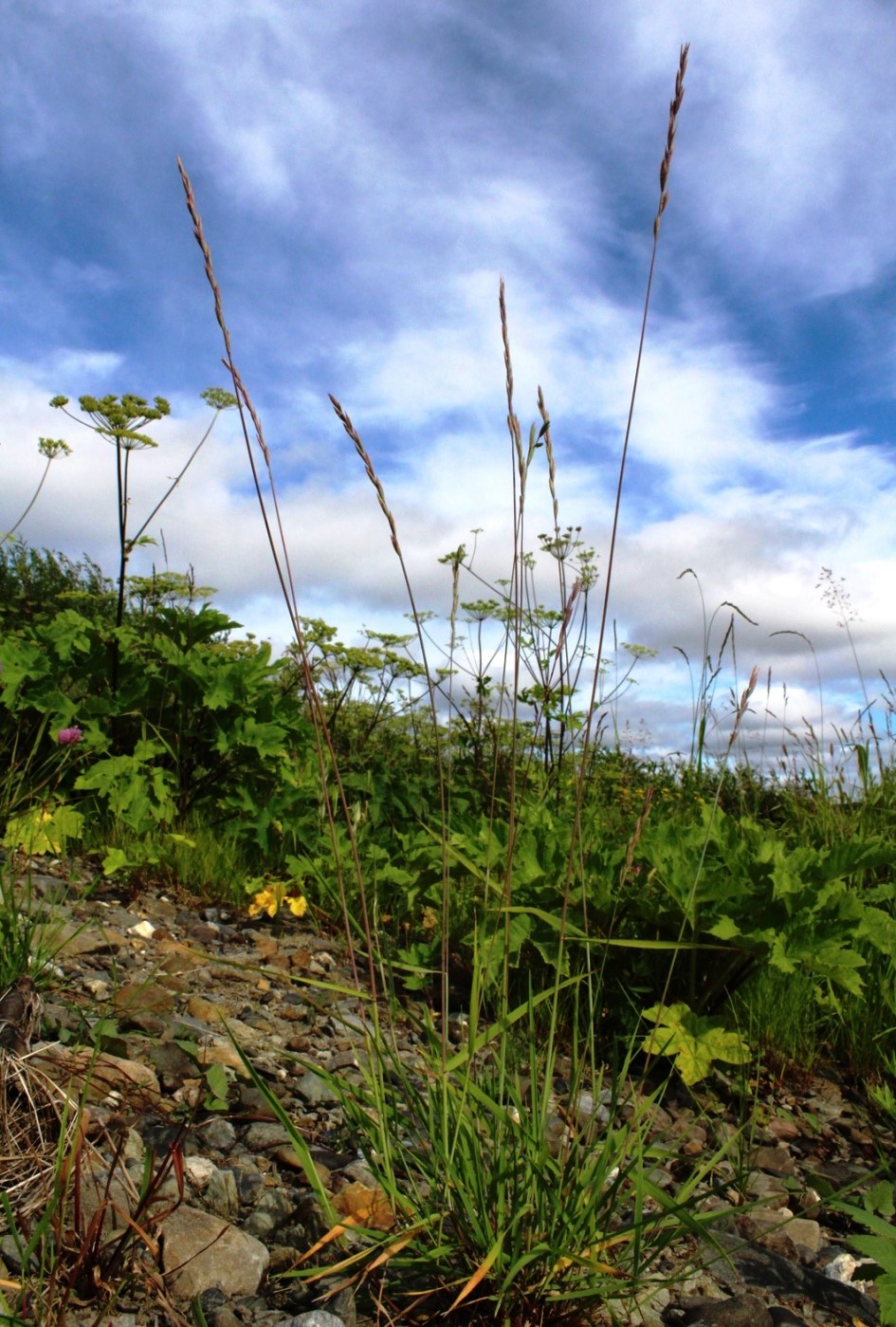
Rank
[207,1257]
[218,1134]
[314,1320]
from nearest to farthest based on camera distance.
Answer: [314,1320] → [207,1257] → [218,1134]

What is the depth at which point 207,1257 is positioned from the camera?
1.67 m

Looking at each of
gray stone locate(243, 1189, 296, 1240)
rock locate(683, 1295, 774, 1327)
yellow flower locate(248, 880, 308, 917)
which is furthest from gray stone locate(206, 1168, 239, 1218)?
yellow flower locate(248, 880, 308, 917)

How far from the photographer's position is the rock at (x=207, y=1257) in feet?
5.32

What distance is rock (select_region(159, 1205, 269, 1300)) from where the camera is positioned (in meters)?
1.62

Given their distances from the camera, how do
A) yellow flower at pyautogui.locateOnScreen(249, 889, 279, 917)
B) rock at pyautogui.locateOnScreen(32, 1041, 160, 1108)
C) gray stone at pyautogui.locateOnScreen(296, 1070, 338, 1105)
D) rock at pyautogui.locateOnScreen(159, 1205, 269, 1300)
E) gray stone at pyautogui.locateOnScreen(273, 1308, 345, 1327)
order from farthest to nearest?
yellow flower at pyautogui.locateOnScreen(249, 889, 279, 917), gray stone at pyautogui.locateOnScreen(296, 1070, 338, 1105), rock at pyautogui.locateOnScreen(32, 1041, 160, 1108), rock at pyautogui.locateOnScreen(159, 1205, 269, 1300), gray stone at pyautogui.locateOnScreen(273, 1308, 345, 1327)

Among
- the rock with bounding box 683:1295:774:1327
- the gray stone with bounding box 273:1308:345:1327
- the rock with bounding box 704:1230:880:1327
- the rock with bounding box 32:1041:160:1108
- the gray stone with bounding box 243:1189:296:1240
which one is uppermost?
the rock with bounding box 32:1041:160:1108

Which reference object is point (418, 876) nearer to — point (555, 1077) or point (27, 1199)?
point (555, 1077)

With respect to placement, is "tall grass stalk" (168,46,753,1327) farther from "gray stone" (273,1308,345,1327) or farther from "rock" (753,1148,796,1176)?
"rock" (753,1148,796,1176)

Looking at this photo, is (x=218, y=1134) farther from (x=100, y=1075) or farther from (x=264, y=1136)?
(x=100, y=1075)

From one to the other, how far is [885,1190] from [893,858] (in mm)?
2339

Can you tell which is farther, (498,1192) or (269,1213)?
(269,1213)

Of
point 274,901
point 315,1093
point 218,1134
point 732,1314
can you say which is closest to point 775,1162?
point 732,1314

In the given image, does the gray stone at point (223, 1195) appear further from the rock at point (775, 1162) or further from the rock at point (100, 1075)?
the rock at point (775, 1162)

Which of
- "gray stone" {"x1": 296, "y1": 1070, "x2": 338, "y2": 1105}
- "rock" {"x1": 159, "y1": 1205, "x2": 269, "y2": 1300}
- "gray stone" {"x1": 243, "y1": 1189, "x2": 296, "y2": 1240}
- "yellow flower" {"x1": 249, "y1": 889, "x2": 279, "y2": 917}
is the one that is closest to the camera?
"rock" {"x1": 159, "y1": 1205, "x2": 269, "y2": 1300}
